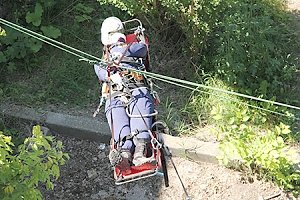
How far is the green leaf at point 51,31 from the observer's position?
594 cm

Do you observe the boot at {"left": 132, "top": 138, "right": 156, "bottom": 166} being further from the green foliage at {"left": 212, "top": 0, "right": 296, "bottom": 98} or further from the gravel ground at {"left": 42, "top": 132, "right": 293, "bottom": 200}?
the green foliage at {"left": 212, "top": 0, "right": 296, "bottom": 98}

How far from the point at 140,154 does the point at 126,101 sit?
416mm

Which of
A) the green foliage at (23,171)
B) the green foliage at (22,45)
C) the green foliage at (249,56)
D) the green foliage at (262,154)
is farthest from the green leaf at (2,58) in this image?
the green foliage at (23,171)

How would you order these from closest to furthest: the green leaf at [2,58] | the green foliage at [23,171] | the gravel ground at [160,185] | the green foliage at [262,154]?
the green foliage at [23,171], the green foliage at [262,154], the gravel ground at [160,185], the green leaf at [2,58]

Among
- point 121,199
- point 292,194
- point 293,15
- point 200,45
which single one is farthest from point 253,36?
point 121,199

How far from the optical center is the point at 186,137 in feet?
17.1

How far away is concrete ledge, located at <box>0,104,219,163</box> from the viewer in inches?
198

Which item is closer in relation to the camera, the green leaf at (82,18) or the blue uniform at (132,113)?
the blue uniform at (132,113)

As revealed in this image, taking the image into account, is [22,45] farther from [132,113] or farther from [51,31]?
[132,113]

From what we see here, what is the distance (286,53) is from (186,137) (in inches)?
54.2

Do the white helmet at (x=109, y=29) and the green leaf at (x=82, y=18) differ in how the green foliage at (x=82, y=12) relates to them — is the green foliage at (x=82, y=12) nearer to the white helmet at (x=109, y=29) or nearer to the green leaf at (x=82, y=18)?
the green leaf at (x=82, y=18)

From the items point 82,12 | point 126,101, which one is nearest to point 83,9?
point 82,12

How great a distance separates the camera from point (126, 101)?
13.0 feet

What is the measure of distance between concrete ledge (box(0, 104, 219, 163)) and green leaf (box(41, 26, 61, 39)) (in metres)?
0.82
